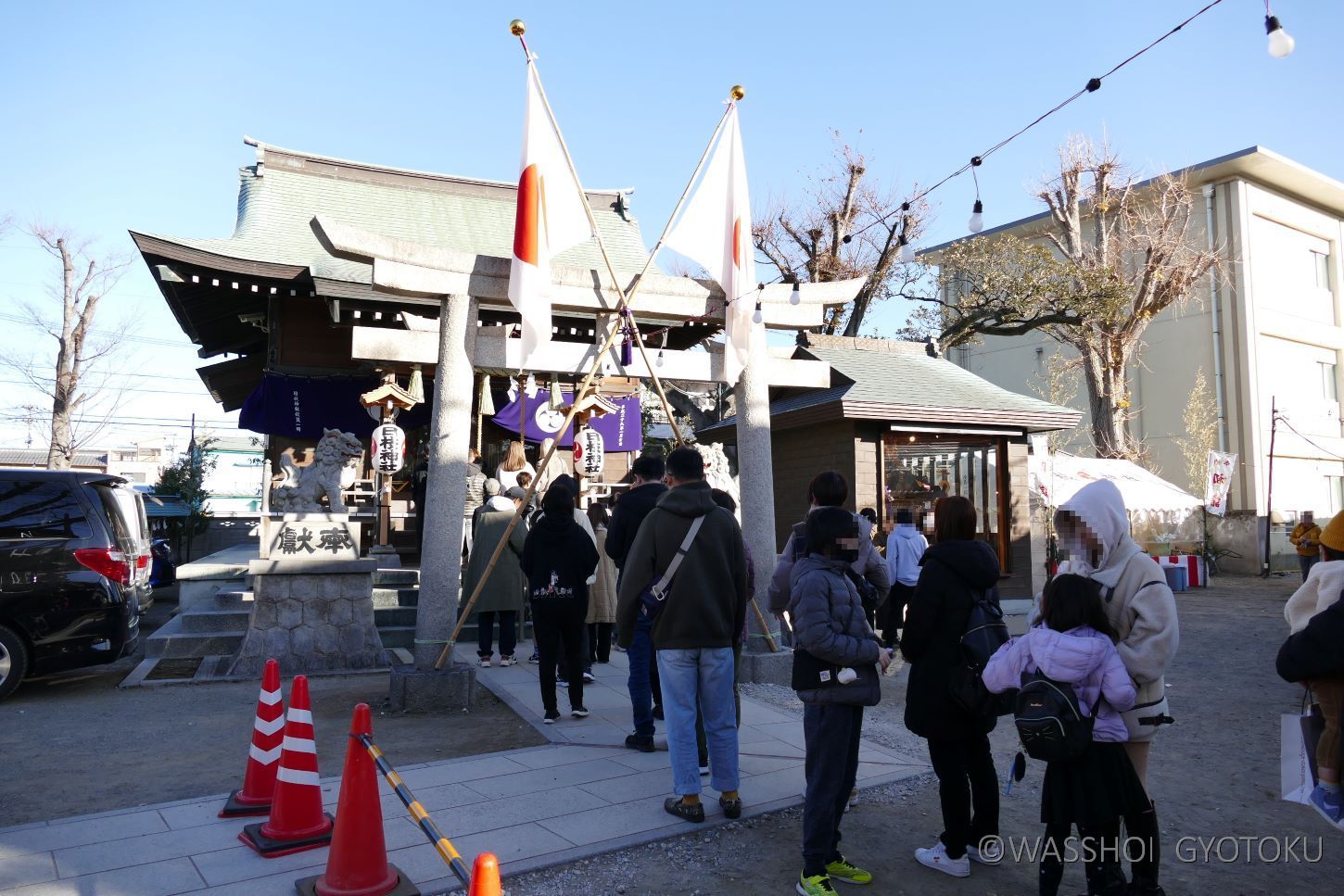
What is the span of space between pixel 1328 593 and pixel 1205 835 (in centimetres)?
188

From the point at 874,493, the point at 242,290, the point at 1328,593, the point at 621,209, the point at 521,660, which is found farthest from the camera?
the point at 621,209

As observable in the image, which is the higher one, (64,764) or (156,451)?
(156,451)

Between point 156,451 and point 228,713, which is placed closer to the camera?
point 228,713

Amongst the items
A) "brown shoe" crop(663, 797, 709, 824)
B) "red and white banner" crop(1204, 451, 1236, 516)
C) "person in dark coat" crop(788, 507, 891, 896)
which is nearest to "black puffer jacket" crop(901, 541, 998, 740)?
"person in dark coat" crop(788, 507, 891, 896)

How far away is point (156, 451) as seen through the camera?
62219mm

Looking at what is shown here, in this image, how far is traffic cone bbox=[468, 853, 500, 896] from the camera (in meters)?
1.96

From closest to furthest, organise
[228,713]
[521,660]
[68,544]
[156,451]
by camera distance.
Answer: [228,713] → [68,544] → [521,660] → [156,451]

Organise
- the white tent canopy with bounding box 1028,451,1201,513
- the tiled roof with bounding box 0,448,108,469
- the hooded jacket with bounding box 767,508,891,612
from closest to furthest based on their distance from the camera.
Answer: the hooded jacket with bounding box 767,508,891,612
the white tent canopy with bounding box 1028,451,1201,513
the tiled roof with bounding box 0,448,108,469

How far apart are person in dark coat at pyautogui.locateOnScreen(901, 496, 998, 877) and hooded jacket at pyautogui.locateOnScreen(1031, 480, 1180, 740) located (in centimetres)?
45

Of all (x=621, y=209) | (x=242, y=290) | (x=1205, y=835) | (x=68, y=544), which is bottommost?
(x=1205, y=835)

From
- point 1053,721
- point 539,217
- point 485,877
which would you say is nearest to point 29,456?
point 539,217

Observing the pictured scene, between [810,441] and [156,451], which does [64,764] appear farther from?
[156,451]

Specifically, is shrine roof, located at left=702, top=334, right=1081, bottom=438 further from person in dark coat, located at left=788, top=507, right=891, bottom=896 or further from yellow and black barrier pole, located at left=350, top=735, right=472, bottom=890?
yellow and black barrier pole, located at left=350, top=735, right=472, bottom=890

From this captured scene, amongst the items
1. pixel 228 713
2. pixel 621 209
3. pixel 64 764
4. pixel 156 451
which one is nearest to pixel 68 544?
pixel 228 713
